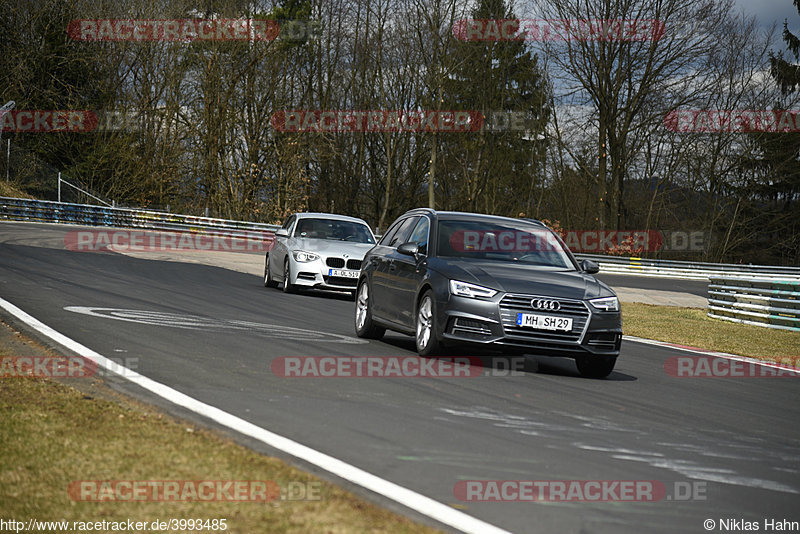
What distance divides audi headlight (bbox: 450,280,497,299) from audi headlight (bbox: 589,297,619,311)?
108 cm

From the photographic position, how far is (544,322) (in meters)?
9.96

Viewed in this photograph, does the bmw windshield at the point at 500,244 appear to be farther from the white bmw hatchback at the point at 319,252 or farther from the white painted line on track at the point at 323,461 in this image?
the white bmw hatchback at the point at 319,252

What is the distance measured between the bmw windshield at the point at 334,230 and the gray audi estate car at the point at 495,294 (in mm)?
8568

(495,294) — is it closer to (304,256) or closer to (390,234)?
(390,234)

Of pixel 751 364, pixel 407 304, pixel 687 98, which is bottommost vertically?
pixel 751 364

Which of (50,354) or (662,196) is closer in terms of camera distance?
(50,354)

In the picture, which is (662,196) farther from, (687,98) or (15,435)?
(15,435)

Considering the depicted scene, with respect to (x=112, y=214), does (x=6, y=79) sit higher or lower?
higher

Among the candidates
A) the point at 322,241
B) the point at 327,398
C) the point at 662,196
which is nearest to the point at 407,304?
the point at 327,398

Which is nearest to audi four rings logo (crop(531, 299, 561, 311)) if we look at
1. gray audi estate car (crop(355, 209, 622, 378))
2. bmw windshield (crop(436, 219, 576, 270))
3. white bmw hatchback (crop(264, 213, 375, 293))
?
gray audi estate car (crop(355, 209, 622, 378))

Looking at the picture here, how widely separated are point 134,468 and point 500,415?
312cm

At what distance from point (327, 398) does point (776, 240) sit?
56.0 m

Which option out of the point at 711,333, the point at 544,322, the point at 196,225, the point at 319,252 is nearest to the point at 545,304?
the point at 544,322

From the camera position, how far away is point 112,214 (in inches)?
1880
